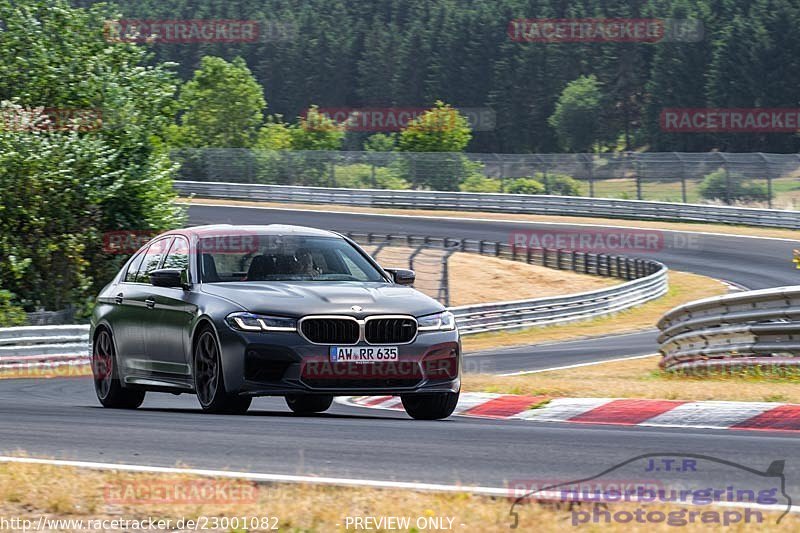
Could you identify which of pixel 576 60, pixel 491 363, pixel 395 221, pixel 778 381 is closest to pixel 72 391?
pixel 778 381

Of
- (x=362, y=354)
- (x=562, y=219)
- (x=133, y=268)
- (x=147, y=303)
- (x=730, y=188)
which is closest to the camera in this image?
(x=362, y=354)

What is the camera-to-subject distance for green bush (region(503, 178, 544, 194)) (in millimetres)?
63719

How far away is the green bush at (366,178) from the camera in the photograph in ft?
210

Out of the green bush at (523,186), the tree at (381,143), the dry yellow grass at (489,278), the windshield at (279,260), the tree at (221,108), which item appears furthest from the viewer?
the tree at (381,143)

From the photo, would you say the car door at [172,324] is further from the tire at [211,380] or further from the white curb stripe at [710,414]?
the white curb stripe at [710,414]

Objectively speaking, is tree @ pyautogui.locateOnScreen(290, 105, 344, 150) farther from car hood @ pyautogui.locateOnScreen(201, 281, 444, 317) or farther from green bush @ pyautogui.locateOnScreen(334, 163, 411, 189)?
car hood @ pyautogui.locateOnScreen(201, 281, 444, 317)

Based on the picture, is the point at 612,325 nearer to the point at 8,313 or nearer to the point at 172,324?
the point at 8,313

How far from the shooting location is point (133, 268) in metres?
11.7

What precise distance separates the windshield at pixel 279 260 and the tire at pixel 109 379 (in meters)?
1.67

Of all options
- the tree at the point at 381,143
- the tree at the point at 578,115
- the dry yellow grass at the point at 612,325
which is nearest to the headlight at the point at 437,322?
the dry yellow grass at the point at 612,325

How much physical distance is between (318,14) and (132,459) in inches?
5185

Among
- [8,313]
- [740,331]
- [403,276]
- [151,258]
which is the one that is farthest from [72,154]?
Result: [403,276]

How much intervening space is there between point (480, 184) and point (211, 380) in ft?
177

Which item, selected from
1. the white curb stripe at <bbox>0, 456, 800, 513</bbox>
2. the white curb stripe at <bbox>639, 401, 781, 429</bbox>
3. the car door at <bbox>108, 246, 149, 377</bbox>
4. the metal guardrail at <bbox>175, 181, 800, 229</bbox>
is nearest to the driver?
the car door at <bbox>108, 246, 149, 377</bbox>
